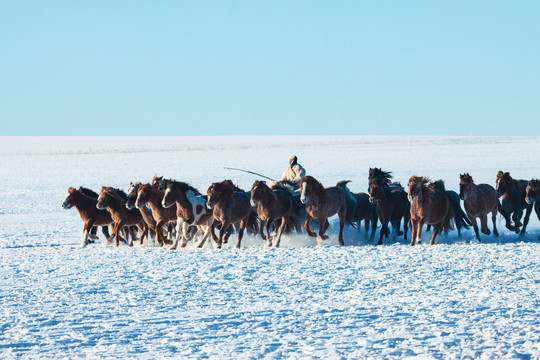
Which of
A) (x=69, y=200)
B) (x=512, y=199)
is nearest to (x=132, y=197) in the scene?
(x=69, y=200)

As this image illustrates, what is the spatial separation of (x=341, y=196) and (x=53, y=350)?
26.9ft

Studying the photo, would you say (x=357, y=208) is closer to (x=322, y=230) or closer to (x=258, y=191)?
(x=322, y=230)

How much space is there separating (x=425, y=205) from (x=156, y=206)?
448 cm

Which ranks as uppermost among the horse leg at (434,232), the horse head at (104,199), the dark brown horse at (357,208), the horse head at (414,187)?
the horse head at (414,187)

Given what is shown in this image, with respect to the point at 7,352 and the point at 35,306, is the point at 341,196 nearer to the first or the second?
the point at 35,306

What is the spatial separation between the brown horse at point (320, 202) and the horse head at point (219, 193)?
1.19 m

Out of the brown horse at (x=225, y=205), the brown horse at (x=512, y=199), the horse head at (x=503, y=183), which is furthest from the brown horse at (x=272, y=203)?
the brown horse at (x=512, y=199)

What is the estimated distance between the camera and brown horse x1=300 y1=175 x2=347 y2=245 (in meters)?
12.8

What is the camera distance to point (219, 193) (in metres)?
12.7

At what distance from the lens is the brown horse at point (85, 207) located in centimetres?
1377

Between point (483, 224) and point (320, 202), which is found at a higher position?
point (320, 202)

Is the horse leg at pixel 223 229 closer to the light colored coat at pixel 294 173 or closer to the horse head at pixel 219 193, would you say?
the horse head at pixel 219 193

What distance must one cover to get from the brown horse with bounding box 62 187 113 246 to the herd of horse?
18 mm

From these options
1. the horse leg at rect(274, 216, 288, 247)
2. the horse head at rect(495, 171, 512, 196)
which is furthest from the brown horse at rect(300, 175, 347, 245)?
the horse head at rect(495, 171, 512, 196)
